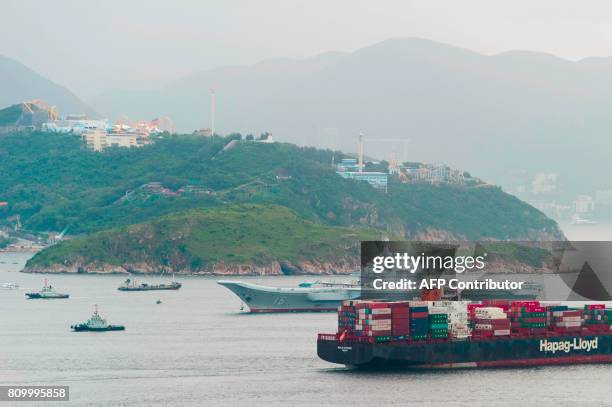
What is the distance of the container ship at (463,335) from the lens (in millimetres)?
87250

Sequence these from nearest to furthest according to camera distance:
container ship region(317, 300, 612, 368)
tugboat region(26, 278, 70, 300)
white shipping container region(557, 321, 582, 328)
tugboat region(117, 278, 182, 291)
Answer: container ship region(317, 300, 612, 368), white shipping container region(557, 321, 582, 328), tugboat region(26, 278, 70, 300), tugboat region(117, 278, 182, 291)

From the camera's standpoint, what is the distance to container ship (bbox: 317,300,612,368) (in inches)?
3435

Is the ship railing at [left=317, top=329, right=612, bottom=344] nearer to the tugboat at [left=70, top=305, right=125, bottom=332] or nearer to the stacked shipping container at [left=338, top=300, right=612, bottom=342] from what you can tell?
the stacked shipping container at [left=338, top=300, right=612, bottom=342]

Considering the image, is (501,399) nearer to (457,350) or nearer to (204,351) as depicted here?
(457,350)

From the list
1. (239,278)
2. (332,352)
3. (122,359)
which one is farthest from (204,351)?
(239,278)

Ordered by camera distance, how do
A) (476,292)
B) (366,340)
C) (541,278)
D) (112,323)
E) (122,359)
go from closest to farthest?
(366,340), (122,359), (476,292), (112,323), (541,278)

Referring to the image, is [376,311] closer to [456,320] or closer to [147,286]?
[456,320]

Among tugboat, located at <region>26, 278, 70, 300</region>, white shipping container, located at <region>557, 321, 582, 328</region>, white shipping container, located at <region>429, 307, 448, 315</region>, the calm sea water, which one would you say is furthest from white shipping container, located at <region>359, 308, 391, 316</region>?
tugboat, located at <region>26, 278, 70, 300</region>

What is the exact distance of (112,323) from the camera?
124188 millimetres

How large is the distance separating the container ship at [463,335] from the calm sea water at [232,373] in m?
1.22

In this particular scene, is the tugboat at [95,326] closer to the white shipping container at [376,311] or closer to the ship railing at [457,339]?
the ship railing at [457,339]

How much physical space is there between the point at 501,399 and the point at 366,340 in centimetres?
1029

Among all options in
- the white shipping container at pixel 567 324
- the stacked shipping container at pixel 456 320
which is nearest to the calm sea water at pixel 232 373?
the stacked shipping container at pixel 456 320

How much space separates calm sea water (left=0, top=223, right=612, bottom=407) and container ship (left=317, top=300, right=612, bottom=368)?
48.1 inches
